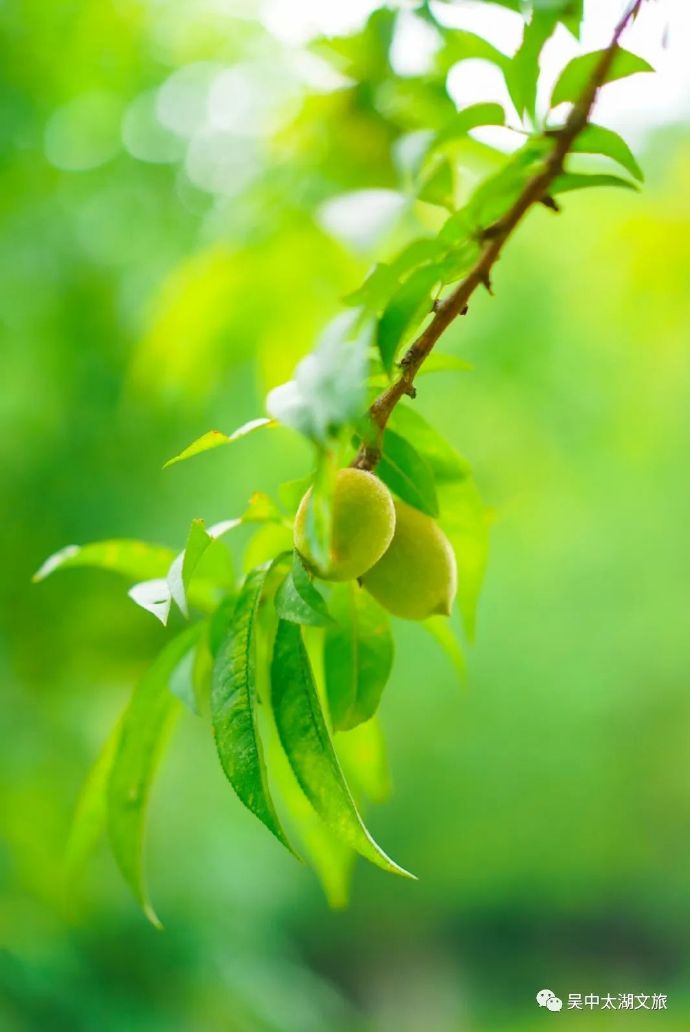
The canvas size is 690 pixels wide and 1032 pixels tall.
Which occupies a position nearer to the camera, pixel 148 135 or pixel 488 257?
pixel 488 257

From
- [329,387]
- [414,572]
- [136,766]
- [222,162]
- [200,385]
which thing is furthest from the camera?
[222,162]

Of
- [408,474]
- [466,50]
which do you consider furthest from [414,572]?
[466,50]

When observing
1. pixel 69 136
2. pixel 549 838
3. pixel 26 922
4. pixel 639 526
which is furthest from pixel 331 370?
Answer: pixel 549 838

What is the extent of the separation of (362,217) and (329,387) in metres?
0.12

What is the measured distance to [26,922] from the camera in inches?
43.6

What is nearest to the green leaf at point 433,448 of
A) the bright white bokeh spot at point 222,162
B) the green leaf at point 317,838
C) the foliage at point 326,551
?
the foliage at point 326,551

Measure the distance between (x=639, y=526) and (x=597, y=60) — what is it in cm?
251

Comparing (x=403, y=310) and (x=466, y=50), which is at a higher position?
→ (x=466, y=50)

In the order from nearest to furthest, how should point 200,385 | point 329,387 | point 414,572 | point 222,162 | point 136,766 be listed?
point 329,387
point 414,572
point 136,766
point 200,385
point 222,162

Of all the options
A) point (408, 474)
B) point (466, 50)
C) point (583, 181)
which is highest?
point (466, 50)

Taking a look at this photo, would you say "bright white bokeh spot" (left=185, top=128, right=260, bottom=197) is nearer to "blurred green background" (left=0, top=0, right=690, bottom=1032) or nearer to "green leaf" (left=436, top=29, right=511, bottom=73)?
"blurred green background" (left=0, top=0, right=690, bottom=1032)

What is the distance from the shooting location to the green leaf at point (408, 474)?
15.3 inches

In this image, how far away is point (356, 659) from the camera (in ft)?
1.31

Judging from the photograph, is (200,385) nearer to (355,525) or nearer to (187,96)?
(355,525)
